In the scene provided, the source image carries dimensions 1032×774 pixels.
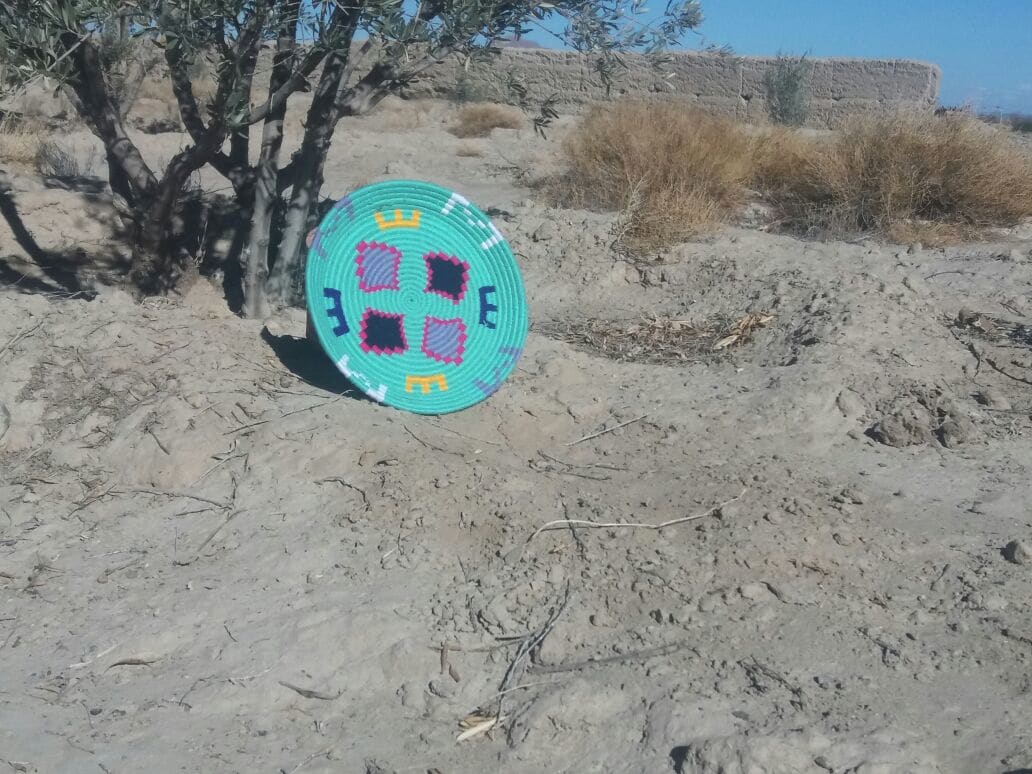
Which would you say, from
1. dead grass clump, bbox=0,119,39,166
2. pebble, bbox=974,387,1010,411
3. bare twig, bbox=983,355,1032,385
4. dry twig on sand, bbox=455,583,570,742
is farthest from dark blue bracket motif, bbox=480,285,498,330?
dead grass clump, bbox=0,119,39,166

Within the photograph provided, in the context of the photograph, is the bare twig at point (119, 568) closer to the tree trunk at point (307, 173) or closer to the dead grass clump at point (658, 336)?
the tree trunk at point (307, 173)

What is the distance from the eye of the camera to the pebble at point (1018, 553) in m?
3.22

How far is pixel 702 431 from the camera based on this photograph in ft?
14.4

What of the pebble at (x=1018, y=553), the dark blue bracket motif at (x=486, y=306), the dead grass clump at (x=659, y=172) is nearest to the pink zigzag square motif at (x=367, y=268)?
the dark blue bracket motif at (x=486, y=306)

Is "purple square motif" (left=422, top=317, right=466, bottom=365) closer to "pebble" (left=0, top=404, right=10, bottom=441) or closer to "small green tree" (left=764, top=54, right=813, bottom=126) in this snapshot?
"pebble" (left=0, top=404, right=10, bottom=441)

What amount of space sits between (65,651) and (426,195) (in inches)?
87.1

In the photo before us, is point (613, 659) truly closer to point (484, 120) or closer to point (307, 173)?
point (307, 173)

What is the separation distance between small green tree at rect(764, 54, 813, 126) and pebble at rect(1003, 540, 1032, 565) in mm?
12313

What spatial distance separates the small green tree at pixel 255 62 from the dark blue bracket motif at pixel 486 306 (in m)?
0.97

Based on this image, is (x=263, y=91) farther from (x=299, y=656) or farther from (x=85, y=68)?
(x=299, y=656)

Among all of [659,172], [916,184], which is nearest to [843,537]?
[659,172]

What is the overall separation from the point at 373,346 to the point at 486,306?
52 cm

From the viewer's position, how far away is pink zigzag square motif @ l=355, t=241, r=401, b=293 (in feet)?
14.4

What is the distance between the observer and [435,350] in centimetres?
450
